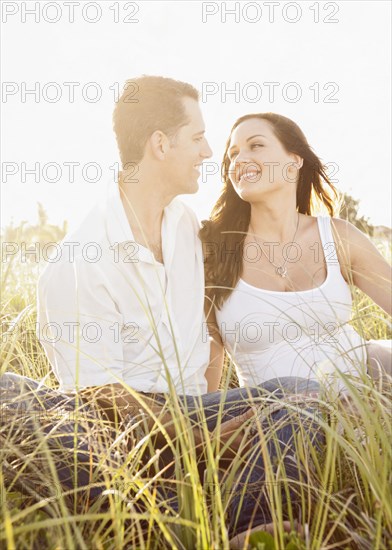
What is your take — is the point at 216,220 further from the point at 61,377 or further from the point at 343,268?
the point at 61,377

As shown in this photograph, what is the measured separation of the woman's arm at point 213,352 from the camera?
3.23 m

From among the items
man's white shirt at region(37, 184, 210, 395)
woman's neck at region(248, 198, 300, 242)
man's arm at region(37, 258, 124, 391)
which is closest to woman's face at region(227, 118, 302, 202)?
woman's neck at region(248, 198, 300, 242)

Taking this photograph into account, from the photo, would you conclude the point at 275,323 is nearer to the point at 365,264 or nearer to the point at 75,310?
the point at 365,264

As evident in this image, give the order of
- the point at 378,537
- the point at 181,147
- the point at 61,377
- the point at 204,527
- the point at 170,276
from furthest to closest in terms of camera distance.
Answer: the point at 181,147 → the point at 170,276 → the point at 61,377 → the point at 204,527 → the point at 378,537

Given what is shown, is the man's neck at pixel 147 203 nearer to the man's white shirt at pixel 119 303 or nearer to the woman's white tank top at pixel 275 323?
the man's white shirt at pixel 119 303

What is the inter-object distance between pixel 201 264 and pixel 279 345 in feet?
1.58

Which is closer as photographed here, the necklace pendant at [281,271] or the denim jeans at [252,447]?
the denim jeans at [252,447]

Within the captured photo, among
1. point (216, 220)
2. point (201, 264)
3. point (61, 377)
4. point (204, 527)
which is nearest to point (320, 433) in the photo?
point (204, 527)

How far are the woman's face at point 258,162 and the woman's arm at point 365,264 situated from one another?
0.34m

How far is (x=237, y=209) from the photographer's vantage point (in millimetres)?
3381

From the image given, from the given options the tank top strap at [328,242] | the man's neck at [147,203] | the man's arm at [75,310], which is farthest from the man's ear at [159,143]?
the tank top strap at [328,242]

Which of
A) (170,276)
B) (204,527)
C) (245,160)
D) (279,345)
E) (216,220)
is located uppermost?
(245,160)

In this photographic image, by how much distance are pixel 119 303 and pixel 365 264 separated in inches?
44.1

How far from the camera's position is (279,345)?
3.08m
